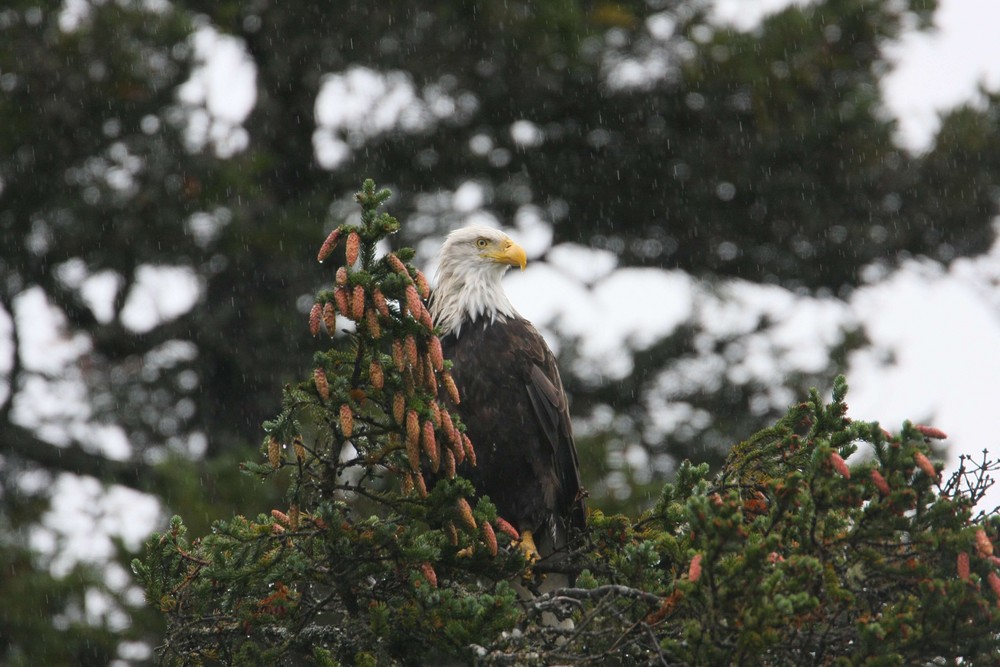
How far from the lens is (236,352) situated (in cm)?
854

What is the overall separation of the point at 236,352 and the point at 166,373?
0.76 meters

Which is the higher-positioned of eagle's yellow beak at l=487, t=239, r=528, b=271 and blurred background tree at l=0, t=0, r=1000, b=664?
blurred background tree at l=0, t=0, r=1000, b=664

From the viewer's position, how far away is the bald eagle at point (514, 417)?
5.02 m

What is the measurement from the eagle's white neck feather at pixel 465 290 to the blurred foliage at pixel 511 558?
172cm

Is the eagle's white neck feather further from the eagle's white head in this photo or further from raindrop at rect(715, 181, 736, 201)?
raindrop at rect(715, 181, 736, 201)

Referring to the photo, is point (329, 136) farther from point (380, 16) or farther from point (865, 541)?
point (865, 541)

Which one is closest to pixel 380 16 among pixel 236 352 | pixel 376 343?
pixel 236 352

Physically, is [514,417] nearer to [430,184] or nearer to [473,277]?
[473,277]

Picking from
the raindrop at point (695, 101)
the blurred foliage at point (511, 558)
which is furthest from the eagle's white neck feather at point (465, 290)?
the raindrop at point (695, 101)

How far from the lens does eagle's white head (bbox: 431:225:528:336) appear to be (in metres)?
5.39

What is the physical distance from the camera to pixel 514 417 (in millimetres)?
5023

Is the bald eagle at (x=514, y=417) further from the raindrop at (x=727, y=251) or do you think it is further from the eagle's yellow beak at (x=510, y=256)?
the raindrop at (x=727, y=251)

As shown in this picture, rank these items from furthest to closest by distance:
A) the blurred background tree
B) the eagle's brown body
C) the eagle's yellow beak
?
the blurred background tree
the eagle's yellow beak
the eagle's brown body

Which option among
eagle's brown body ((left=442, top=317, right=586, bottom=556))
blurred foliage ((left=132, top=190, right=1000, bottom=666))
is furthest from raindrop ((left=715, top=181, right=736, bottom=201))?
blurred foliage ((left=132, top=190, right=1000, bottom=666))
